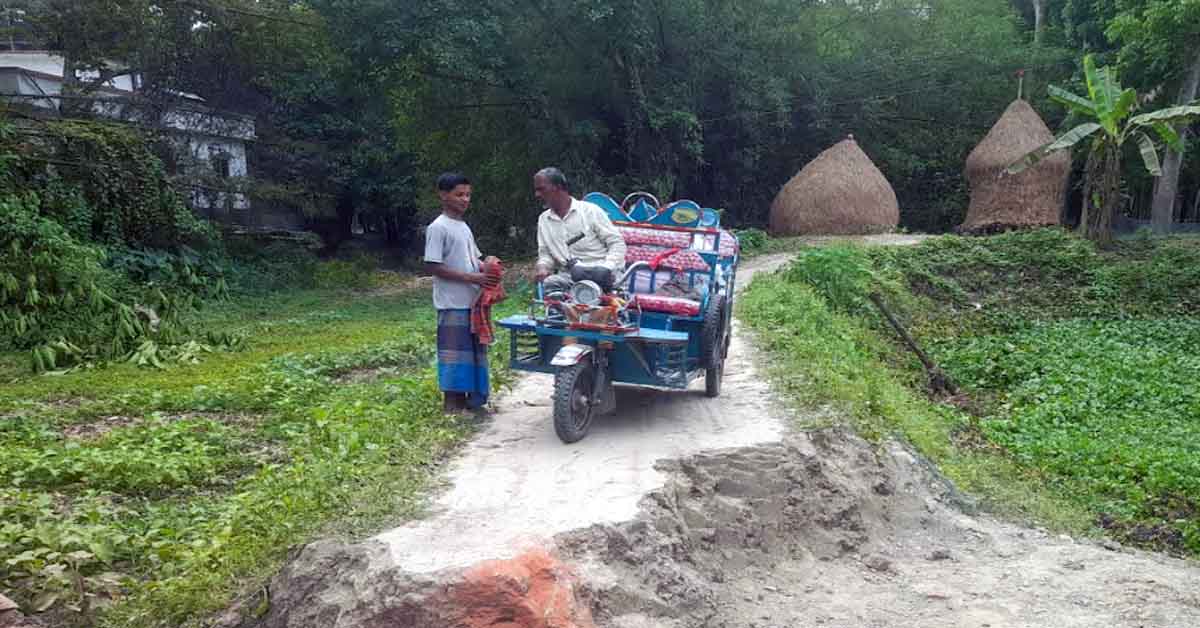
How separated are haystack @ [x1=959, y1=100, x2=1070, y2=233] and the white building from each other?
690 inches

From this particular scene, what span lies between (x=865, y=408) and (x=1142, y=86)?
19798 mm

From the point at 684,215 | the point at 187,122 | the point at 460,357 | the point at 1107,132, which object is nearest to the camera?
the point at 460,357

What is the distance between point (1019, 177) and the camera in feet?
76.4

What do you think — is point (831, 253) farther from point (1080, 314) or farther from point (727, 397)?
point (727, 397)

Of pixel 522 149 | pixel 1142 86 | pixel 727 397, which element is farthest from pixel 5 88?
pixel 1142 86

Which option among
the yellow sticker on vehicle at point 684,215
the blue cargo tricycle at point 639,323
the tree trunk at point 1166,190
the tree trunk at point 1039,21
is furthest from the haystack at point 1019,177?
the blue cargo tricycle at point 639,323

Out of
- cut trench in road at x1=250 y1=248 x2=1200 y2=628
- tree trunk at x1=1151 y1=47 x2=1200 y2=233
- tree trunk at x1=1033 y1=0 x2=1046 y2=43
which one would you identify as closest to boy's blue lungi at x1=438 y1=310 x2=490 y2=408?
cut trench in road at x1=250 y1=248 x2=1200 y2=628

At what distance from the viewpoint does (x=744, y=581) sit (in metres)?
5.28

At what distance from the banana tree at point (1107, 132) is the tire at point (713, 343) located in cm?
1439

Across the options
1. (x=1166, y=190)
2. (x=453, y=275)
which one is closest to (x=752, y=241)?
(x=1166, y=190)

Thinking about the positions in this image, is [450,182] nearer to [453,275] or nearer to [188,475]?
[453,275]

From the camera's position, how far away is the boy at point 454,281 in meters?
6.36

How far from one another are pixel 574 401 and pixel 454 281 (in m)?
1.13

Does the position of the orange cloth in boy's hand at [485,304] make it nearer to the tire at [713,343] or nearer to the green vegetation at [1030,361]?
the tire at [713,343]
